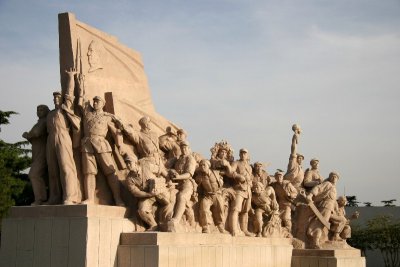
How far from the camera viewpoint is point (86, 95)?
40.3 ft

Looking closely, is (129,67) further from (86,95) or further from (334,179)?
(334,179)

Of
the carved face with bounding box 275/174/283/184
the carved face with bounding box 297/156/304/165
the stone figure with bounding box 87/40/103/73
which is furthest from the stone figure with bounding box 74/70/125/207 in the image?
the carved face with bounding box 297/156/304/165

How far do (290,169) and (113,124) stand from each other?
7.23 m

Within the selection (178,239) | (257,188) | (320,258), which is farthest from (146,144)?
(320,258)

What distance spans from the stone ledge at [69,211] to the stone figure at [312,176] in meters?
7.22

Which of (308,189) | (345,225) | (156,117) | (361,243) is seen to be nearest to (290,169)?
(308,189)

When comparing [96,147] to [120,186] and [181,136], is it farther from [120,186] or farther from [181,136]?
[181,136]

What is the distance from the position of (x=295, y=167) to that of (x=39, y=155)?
810cm

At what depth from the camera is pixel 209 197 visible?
13.4 m

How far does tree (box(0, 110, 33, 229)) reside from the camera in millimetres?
21141

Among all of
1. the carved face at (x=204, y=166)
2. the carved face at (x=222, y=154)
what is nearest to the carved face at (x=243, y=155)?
the carved face at (x=222, y=154)

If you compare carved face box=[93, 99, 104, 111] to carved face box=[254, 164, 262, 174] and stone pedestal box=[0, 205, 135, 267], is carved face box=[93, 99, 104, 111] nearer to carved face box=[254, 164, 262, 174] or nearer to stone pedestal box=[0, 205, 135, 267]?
stone pedestal box=[0, 205, 135, 267]

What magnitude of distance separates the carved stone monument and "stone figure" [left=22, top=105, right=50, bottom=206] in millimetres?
18

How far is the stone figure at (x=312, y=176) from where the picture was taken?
17.6m
